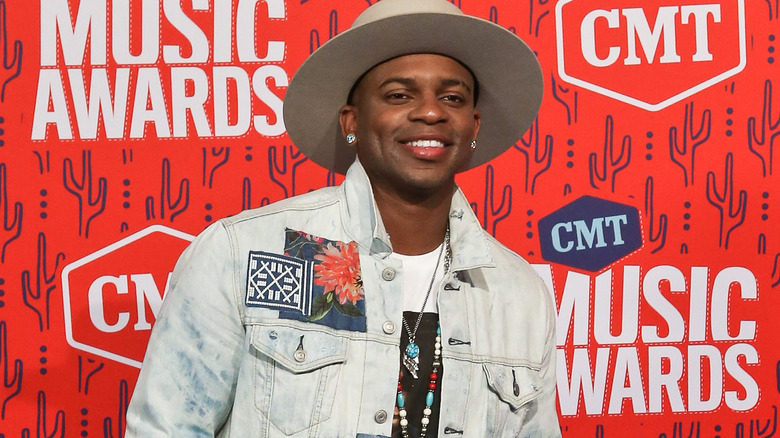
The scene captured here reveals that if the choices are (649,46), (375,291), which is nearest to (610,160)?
(649,46)

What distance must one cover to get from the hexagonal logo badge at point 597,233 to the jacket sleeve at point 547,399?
0.78m

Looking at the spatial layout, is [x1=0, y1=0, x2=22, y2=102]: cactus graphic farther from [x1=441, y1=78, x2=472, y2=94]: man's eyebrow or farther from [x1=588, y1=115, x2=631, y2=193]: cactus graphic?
[x1=588, y1=115, x2=631, y2=193]: cactus graphic

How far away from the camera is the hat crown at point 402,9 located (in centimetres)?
185

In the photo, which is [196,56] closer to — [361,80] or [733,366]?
[361,80]

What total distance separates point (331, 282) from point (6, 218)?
1.19 meters

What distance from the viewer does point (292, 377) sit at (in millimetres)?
1713

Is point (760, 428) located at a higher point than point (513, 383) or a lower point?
lower

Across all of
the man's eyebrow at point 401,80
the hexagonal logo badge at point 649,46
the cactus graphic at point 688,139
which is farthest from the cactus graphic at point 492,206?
the man's eyebrow at point 401,80

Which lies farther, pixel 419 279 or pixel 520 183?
pixel 520 183

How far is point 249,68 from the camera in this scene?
8.66ft

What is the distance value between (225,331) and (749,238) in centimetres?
171

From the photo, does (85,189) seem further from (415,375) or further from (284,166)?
(415,375)

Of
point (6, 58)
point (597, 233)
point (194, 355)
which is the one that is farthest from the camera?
point (597, 233)

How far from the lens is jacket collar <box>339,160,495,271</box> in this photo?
1.84 metres
